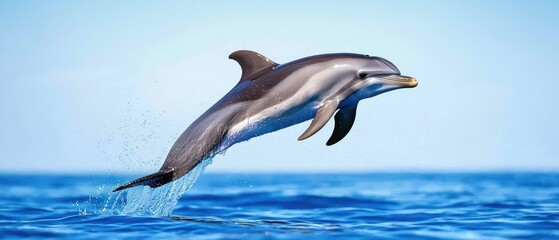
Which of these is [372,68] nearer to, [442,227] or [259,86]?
[259,86]

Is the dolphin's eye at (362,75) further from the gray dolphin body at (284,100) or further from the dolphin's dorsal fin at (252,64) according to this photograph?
the dolphin's dorsal fin at (252,64)

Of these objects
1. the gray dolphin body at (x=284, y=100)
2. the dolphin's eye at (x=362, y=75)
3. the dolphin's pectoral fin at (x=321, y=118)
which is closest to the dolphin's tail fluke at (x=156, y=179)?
the gray dolphin body at (x=284, y=100)

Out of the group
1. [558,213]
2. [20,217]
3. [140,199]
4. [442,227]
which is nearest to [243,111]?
[140,199]

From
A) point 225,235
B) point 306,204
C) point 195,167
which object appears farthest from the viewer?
point 306,204

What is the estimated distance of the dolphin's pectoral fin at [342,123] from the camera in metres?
9.54

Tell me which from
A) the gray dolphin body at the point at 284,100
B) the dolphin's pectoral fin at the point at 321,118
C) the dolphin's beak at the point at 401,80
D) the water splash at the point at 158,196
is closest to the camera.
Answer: the dolphin's pectoral fin at the point at 321,118

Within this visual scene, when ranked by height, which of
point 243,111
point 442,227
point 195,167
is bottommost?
point 442,227

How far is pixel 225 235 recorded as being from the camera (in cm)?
844

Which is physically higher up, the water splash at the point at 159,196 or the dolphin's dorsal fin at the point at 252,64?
the dolphin's dorsal fin at the point at 252,64

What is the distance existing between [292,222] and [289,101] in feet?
6.44

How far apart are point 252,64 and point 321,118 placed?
1213mm

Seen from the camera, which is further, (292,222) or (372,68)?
(292,222)

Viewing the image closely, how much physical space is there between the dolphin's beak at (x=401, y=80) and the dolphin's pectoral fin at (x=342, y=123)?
0.67 metres

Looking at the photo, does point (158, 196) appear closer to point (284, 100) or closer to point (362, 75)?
point (284, 100)
